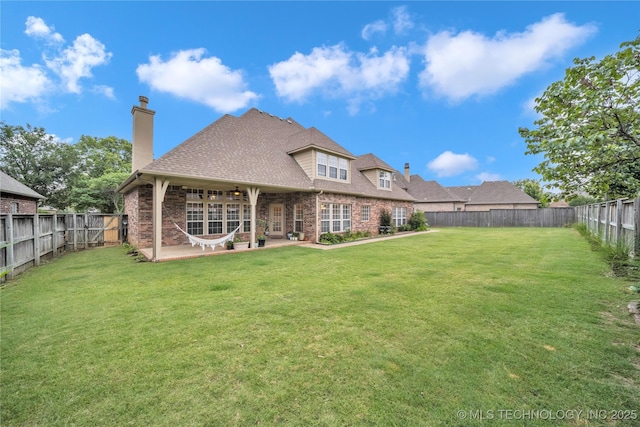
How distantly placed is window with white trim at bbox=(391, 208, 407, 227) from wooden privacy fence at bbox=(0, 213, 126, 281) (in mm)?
15737

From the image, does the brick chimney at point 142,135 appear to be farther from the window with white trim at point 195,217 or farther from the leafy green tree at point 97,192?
the leafy green tree at point 97,192

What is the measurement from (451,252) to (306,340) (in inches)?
301

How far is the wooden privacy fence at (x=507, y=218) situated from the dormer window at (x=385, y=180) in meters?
9.40

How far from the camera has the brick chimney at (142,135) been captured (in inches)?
390

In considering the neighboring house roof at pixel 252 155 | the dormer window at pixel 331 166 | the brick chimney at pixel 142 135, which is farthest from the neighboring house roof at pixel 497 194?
the brick chimney at pixel 142 135

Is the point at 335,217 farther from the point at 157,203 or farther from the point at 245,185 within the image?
the point at 157,203

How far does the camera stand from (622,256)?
20.4 feet

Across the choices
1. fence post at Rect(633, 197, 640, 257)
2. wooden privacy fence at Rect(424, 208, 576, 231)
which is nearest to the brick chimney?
fence post at Rect(633, 197, 640, 257)

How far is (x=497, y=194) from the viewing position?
1185 inches

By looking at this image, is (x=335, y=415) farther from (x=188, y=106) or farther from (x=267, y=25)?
(x=188, y=106)

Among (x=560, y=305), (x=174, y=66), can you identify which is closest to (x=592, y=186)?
(x=560, y=305)

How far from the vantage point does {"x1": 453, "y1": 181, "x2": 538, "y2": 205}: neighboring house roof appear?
1135 inches

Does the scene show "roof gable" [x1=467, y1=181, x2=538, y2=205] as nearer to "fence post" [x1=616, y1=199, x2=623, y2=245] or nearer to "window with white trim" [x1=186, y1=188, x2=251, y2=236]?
"fence post" [x1=616, y1=199, x2=623, y2=245]

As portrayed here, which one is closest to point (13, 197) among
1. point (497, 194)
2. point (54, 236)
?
point (54, 236)
